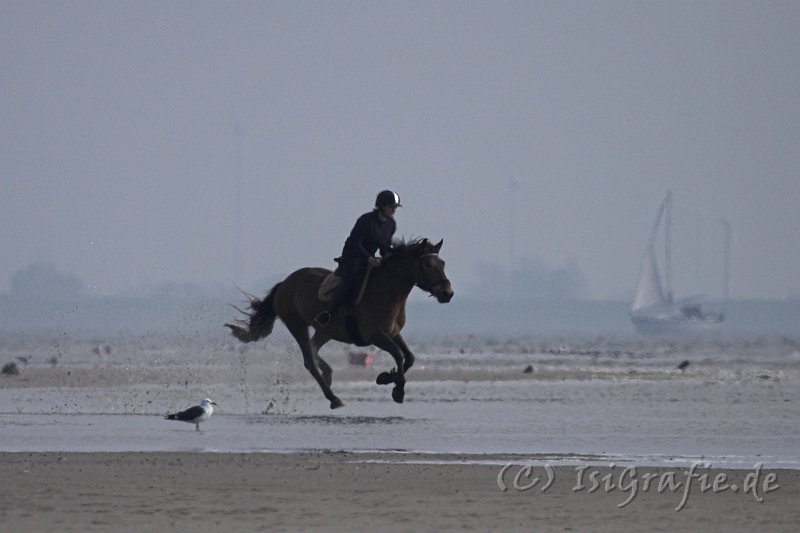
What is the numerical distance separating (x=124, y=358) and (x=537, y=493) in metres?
37.6

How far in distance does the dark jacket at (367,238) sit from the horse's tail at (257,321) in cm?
318

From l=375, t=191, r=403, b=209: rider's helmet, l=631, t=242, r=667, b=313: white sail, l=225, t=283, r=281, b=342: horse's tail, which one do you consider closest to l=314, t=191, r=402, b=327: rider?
l=375, t=191, r=403, b=209: rider's helmet

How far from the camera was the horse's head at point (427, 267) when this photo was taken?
21812 millimetres

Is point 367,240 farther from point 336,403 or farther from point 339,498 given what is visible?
point 339,498

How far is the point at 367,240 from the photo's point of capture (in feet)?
75.2

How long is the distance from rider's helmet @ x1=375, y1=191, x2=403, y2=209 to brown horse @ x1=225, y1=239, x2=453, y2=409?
1.80 feet

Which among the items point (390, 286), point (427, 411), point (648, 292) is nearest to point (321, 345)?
point (427, 411)

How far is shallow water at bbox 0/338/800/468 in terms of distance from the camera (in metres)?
19.4

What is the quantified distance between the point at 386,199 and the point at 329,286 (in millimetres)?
1718

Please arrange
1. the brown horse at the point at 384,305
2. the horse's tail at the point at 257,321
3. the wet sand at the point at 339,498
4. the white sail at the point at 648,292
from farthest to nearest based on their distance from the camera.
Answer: the white sail at the point at 648,292, the horse's tail at the point at 257,321, the brown horse at the point at 384,305, the wet sand at the point at 339,498

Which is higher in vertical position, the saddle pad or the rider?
the rider

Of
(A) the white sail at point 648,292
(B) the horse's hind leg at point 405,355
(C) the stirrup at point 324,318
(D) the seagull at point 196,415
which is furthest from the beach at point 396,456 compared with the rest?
(A) the white sail at point 648,292

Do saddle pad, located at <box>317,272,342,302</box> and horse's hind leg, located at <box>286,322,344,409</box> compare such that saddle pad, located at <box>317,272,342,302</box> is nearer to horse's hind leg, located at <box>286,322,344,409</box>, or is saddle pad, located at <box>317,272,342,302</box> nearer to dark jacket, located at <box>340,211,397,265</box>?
dark jacket, located at <box>340,211,397,265</box>

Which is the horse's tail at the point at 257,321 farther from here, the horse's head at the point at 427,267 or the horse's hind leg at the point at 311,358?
the horse's head at the point at 427,267
